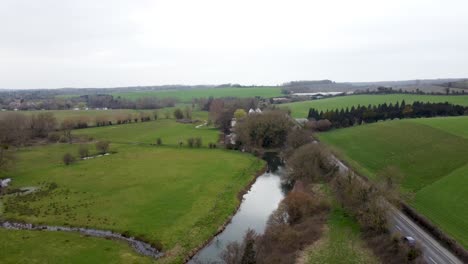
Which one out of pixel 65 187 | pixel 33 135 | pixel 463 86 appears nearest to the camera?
pixel 65 187

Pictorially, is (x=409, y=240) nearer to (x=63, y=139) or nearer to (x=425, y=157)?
(x=425, y=157)

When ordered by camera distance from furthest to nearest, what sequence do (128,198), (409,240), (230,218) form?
(128,198)
(230,218)
(409,240)

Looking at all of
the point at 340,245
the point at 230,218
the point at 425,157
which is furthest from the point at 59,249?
the point at 425,157

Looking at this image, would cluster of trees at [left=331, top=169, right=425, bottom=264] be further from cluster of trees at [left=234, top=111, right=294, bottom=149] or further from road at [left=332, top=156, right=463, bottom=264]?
cluster of trees at [left=234, top=111, right=294, bottom=149]

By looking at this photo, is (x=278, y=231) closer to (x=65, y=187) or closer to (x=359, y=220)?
(x=359, y=220)

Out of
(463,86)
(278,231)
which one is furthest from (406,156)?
(463,86)

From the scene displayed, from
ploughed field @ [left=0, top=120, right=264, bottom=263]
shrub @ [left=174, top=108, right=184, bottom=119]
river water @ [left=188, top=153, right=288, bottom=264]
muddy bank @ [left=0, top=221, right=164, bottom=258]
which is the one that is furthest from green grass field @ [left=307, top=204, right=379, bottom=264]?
shrub @ [left=174, top=108, right=184, bottom=119]
